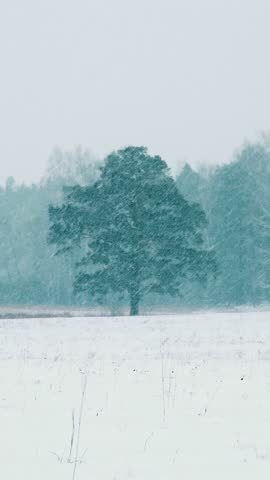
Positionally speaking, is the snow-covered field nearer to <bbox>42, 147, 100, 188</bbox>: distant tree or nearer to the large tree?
the large tree

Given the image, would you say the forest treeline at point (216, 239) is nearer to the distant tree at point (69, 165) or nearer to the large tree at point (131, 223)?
the distant tree at point (69, 165)

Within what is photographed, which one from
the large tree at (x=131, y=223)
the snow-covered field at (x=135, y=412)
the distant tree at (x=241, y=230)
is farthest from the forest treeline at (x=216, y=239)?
the snow-covered field at (x=135, y=412)

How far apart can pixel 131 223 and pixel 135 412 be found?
31.4 meters

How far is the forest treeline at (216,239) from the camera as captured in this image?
201 feet

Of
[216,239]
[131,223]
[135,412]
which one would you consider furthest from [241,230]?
[135,412]

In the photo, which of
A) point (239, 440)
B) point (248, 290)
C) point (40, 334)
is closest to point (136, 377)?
point (239, 440)

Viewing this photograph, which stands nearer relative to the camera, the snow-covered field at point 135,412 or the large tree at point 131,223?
Answer: the snow-covered field at point 135,412

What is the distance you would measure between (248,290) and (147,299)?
972cm

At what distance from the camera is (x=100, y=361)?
14953 millimetres

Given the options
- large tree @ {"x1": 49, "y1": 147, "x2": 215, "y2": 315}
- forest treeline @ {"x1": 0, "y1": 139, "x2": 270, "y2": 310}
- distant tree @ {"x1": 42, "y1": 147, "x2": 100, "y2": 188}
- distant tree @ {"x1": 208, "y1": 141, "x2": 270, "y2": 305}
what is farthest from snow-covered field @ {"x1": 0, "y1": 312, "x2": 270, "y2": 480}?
distant tree @ {"x1": 42, "y1": 147, "x2": 100, "y2": 188}

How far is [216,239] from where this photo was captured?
64125 millimetres

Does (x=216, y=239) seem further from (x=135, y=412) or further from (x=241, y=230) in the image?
(x=135, y=412)

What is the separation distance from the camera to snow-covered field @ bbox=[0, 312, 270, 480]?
725 centimetres

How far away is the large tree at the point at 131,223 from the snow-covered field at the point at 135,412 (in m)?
22.1
